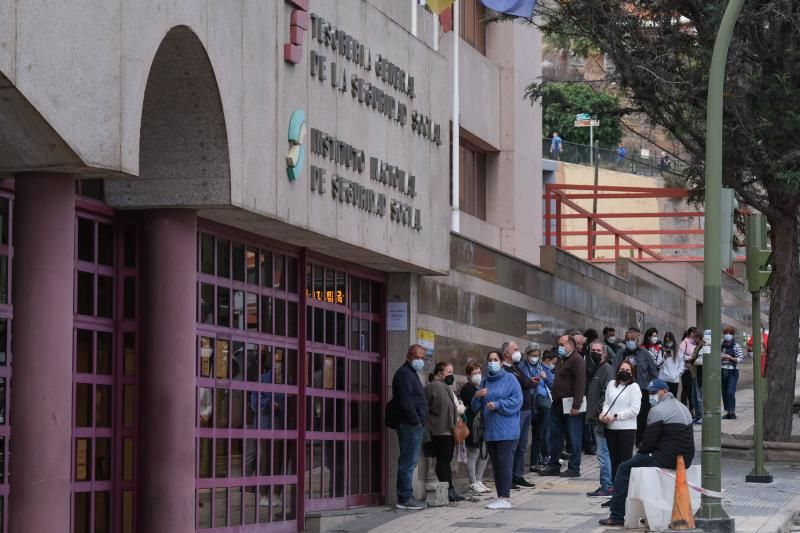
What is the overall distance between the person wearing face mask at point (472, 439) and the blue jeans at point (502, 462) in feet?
3.93

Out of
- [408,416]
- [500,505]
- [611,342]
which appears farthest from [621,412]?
[611,342]

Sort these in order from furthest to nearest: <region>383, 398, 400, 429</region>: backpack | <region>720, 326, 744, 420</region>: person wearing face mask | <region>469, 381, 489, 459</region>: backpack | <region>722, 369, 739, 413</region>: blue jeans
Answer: <region>722, 369, 739, 413</region>: blue jeans, <region>720, 326, 744, 420</region>: person wearing face mask, <region>469, 381, 489, 459</region>: backpack, <region>383, 398, 400, 429</region>: backpack

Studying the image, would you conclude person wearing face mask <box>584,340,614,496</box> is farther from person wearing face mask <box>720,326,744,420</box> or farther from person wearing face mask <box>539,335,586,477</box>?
person wearing face mask <box>720,326,744,420</box>

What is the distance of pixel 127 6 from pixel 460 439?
891 cm

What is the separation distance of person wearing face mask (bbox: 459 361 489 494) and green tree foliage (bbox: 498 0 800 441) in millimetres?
5257

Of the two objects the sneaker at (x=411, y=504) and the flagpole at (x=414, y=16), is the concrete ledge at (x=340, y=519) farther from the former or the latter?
the flagpole at (x=414, y=16)

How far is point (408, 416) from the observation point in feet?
57.5

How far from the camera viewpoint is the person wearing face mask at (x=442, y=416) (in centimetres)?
1803

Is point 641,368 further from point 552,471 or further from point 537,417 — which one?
point 552,471

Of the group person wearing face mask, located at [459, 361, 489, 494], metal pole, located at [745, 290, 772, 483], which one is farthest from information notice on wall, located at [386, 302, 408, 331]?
metal pole, located at [745, 290, 772, 483]

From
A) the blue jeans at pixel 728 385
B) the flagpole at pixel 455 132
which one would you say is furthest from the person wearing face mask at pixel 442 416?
the blue jeans at pixel 728 385

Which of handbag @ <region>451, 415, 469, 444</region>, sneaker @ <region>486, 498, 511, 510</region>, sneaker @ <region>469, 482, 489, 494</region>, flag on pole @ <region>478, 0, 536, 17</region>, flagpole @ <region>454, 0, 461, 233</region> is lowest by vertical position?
sneaker @ <region>486, 498, 511, 510</region>

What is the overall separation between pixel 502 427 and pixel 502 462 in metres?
0.41

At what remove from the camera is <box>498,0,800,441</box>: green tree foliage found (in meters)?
21.3
